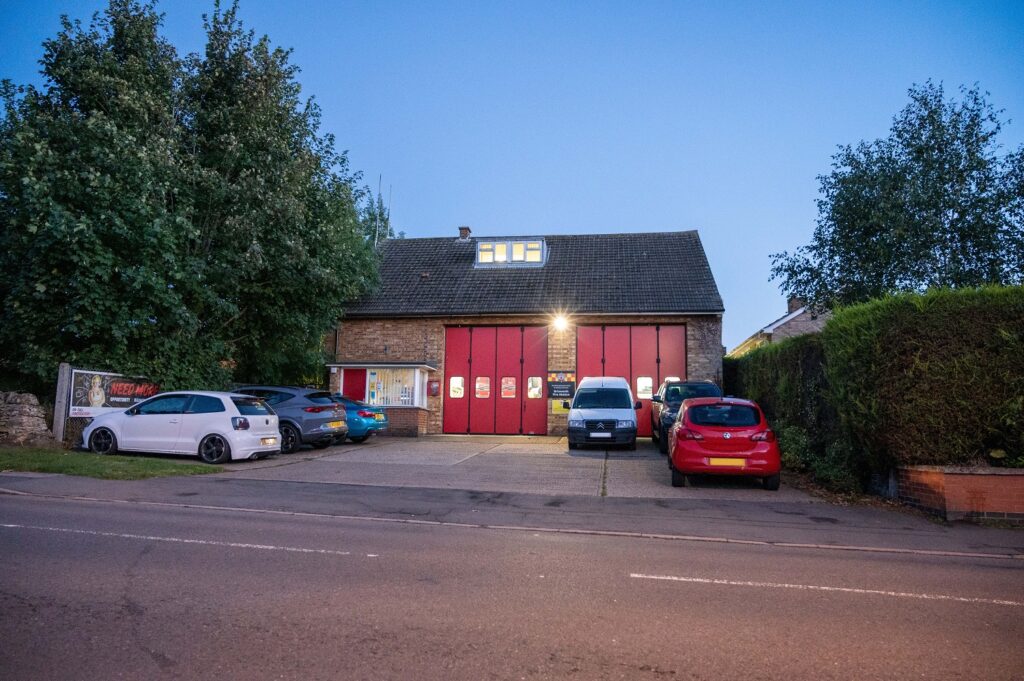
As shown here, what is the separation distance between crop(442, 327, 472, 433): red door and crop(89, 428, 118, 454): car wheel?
38.3 feet

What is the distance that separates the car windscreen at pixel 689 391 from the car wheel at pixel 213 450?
428 inches

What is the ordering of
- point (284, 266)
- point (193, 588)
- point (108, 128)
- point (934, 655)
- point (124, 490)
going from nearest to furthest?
point (934, 655) → point (193, 588) → point (124, 490) → point (108, 128) → point (284, 266)

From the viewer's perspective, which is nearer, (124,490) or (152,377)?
(124,490)

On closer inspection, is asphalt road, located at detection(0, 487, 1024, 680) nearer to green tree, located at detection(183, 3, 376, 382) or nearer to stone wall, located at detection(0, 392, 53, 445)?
stone wall, located at detection(0, 392, 53, 445)

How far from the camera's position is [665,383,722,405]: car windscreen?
17453 millimetres

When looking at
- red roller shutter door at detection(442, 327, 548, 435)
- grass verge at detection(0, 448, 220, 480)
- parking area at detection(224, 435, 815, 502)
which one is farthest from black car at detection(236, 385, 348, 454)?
red roller shutter door at detection(442, 327, 548, 435)

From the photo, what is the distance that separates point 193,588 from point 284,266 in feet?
51.1

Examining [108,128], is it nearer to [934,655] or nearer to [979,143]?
[934,655]

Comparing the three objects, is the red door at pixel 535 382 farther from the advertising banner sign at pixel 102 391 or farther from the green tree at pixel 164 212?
the advertising banner sign at pixel 102 391

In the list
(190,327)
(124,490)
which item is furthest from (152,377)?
(124,490)

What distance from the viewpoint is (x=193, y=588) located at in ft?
16.0

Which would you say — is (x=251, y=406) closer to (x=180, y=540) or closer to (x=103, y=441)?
(x=103, y=441)

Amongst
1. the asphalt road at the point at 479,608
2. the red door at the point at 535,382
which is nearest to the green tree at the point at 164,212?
the red door at the point at 535,382

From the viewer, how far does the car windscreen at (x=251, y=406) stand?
14023 millimetres
